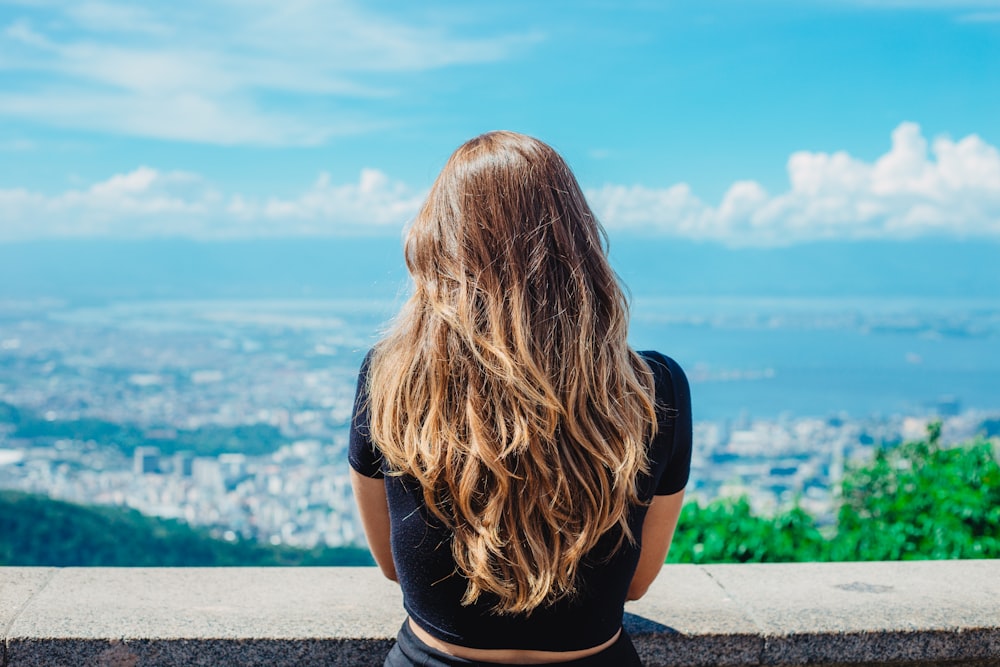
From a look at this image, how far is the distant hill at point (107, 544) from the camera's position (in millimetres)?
5148

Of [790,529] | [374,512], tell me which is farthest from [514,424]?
[790,529]

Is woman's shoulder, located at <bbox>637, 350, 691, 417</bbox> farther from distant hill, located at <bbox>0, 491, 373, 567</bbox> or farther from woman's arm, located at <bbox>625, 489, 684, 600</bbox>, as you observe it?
distant hill, located at <bbox>0, 491, 373, 567</bbox>

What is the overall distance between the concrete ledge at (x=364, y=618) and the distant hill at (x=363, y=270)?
892 millimetres

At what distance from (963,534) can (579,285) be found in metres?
2.76

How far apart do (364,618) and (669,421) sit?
1053 mm

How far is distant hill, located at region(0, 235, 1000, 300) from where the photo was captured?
12.3 m

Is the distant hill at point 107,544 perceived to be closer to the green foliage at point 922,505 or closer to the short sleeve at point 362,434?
the green foliage at point 922,505

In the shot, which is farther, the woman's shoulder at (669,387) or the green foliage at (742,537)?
the green foliage at (742,537)

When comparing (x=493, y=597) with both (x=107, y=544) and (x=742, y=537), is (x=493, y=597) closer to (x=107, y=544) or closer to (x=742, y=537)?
(x=742, y=537)

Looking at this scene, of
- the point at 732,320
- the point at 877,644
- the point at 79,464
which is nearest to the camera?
the point at 877,644

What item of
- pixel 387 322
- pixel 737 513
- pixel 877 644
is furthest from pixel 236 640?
pixel 737 513

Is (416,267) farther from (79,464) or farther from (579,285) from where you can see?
(79,464)

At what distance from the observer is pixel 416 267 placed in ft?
6.22

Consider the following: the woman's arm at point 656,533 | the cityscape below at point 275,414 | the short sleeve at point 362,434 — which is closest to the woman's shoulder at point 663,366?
the cityscape below at point 275,414
